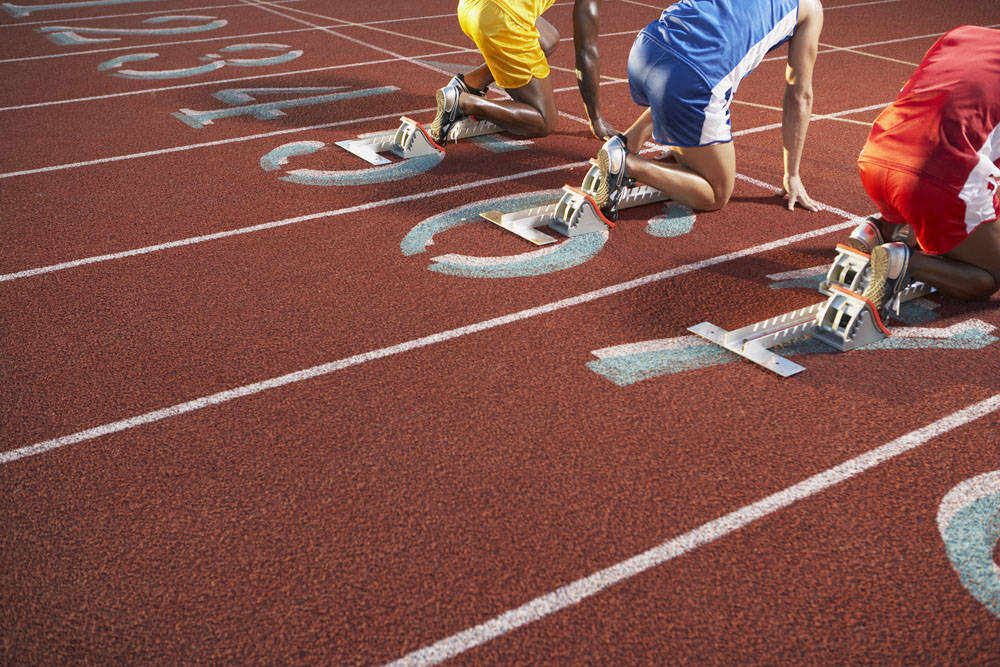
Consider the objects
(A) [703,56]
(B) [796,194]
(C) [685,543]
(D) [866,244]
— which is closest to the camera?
(C) [685,543]

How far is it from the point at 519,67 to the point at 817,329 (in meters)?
3.06

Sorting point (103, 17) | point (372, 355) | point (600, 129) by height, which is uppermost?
point (103, 17)

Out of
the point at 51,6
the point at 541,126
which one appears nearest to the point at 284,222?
the point at 541,126

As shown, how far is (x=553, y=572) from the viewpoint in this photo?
7.82 ft

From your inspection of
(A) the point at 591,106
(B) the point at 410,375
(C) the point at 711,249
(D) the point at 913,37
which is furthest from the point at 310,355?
(D) the point at 913,37

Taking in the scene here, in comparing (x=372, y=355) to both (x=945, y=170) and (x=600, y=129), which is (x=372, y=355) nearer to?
(x=945, y=170)

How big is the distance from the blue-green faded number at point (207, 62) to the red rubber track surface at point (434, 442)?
310 centimetres

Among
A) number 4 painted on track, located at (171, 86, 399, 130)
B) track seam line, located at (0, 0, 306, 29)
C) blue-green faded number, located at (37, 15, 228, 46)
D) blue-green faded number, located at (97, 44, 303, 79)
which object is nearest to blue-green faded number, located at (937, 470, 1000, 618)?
number 4 painted on track, located at (171, 86, 399, 130)

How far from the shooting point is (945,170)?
324cm

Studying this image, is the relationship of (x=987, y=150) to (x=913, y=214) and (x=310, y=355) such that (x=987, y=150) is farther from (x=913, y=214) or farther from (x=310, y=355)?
(x=310, y=355)

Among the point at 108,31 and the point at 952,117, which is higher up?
the point at 952,117

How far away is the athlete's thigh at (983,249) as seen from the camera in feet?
11.3

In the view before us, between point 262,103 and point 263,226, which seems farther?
point 262,103

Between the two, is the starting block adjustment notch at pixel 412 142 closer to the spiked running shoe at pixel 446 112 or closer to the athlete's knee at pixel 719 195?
the spiked running shoe at pixel 446 112
